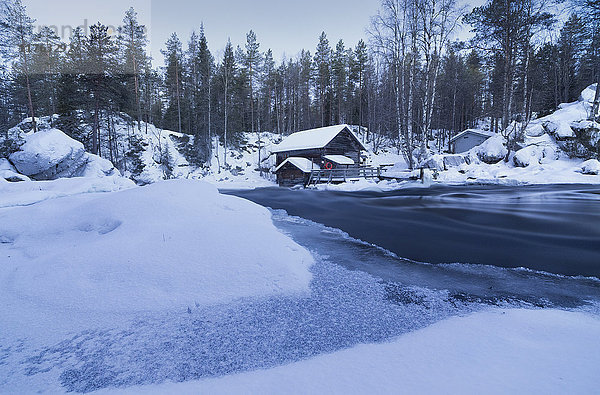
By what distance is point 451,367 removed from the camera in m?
1.59

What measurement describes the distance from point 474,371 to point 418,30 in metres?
17.5

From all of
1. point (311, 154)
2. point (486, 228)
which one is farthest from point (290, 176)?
point (486, 228)

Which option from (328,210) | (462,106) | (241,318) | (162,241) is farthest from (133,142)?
(462,106)

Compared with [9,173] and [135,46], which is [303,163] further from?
[135,46]

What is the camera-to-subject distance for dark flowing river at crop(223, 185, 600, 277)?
13.8 feet

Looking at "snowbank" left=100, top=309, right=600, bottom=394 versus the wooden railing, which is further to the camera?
the wooden railing

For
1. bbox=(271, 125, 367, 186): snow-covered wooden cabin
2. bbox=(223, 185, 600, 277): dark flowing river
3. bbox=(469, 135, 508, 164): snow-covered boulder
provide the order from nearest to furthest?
bbox=(223, 185, 600, 277): dark flowing river < bbox=(469, 135, 508, 164): snow-covered boulder < bbox=(271, 125, 367, 186): snow-covered wooden cabin

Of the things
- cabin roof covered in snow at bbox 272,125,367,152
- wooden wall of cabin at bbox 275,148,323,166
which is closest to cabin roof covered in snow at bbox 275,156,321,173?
wooden wall of cabin at bbox 275,148,323,166

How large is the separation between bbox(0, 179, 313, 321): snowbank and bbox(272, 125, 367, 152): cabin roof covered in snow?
20736 mm

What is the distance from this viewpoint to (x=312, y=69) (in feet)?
135

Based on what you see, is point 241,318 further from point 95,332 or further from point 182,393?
point 95,332

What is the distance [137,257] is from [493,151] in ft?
72.3

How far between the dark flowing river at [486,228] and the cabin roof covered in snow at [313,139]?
15.5 m

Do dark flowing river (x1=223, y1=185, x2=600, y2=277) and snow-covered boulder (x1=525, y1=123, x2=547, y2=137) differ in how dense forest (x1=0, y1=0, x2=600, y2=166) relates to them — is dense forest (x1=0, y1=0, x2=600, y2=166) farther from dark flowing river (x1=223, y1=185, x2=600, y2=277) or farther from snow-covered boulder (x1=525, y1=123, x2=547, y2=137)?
dark flowing river (x1=223, y1=185, x2=600, y2=277)
